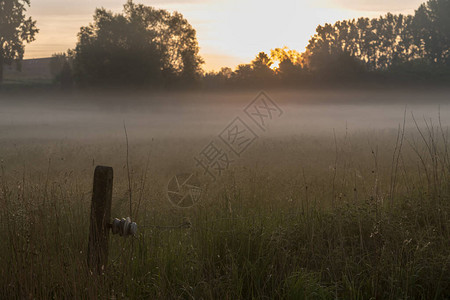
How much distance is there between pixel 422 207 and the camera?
19.5ft

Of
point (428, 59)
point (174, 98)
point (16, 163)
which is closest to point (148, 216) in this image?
point (16, 163)

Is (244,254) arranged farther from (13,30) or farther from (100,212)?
(13,30)

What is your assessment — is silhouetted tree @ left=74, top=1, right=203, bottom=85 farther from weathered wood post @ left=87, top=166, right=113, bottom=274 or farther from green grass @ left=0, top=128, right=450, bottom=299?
weathered wood post @ left=87, top=166, right=113, bottom=274

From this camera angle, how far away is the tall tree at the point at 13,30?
45.7m

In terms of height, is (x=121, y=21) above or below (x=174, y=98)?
above

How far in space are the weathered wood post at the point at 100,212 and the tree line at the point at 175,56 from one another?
39.2 meters

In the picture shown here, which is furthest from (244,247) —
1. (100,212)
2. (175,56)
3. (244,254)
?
(175,56)

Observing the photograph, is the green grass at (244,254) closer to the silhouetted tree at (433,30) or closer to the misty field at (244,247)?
the misty field at (244,247)

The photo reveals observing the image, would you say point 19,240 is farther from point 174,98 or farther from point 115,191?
point 174,98

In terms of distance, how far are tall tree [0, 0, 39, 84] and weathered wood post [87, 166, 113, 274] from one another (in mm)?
48097

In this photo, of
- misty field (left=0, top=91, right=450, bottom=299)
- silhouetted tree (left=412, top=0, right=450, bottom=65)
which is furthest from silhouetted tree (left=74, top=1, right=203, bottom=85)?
misty field (left=0, top=91, right=450, bottom=299)

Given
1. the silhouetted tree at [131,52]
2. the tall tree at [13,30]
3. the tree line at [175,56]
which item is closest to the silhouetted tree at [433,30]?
the tree line at [175,56]

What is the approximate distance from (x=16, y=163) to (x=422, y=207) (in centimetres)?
1306

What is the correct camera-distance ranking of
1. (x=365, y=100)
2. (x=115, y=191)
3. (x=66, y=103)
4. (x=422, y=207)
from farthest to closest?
(x=365, y=100), (x=66, y=103), (x=115, y=191), (x=422, y=207)
